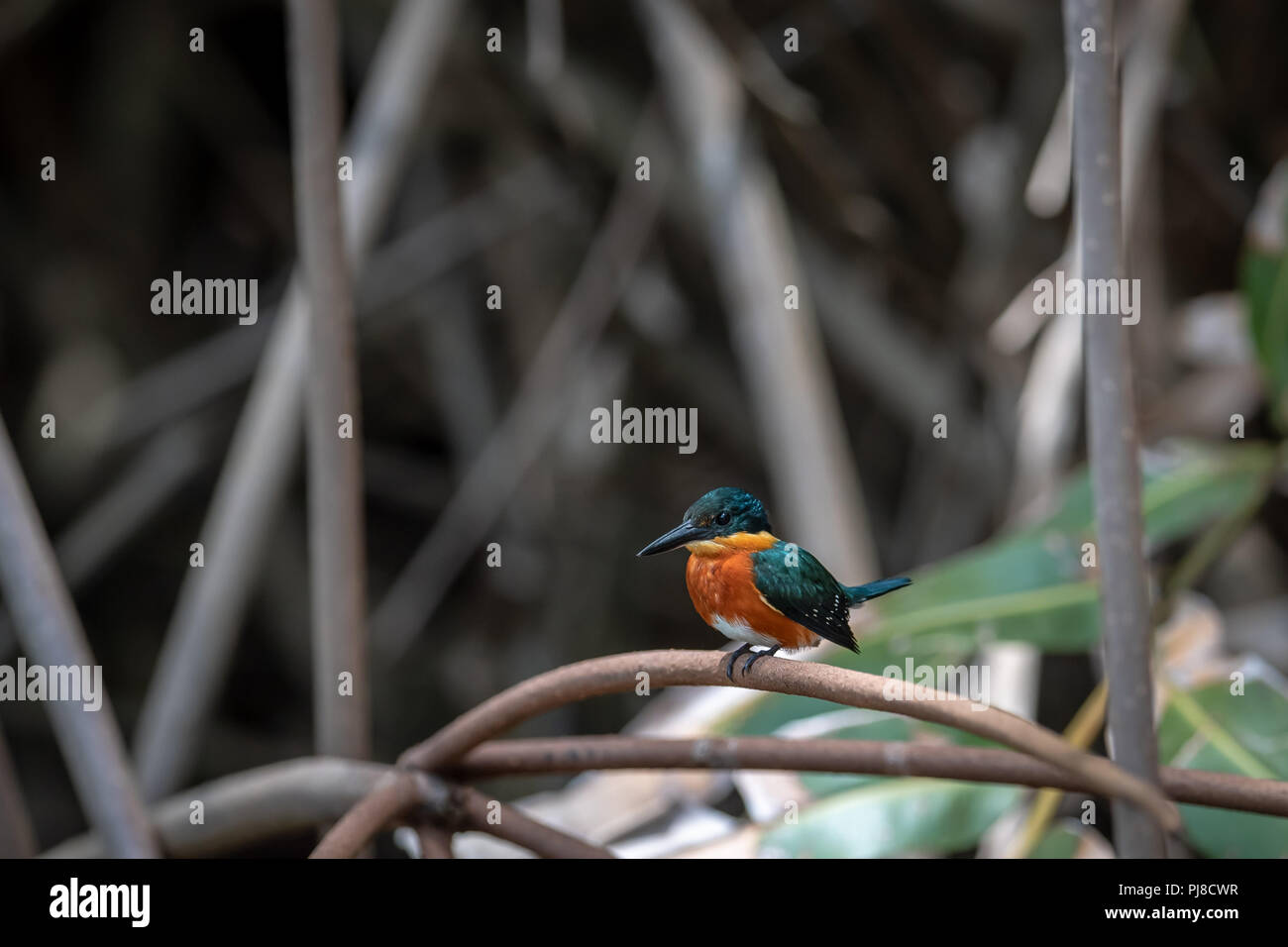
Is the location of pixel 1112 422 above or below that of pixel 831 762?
above

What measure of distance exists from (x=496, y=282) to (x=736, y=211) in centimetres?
46

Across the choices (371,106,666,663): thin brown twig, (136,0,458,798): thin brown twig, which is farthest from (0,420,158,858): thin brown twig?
(371,106,666,663): thin brown twig

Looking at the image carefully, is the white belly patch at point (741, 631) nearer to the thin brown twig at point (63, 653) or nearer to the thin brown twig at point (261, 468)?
the thin brown twig at point (63, 653)

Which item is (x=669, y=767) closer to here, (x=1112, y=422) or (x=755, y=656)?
(x=755, y=656)

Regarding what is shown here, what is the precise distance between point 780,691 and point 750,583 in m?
0.03

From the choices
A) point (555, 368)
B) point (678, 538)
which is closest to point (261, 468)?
point (555, 368)

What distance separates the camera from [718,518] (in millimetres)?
319

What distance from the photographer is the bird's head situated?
31 centimetres

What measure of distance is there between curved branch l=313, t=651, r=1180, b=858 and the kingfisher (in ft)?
0.05

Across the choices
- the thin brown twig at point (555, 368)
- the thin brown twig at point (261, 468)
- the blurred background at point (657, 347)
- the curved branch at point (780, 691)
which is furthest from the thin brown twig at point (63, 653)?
the thin brown twig at point (555, 368)

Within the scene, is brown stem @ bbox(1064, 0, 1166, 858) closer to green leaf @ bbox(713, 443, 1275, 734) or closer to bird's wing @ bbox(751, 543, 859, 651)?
bird's wing @ bbox(751, 543, 859, 651)

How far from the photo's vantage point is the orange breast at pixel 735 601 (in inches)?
12.3

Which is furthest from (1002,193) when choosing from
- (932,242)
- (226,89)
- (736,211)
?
(226,89)
